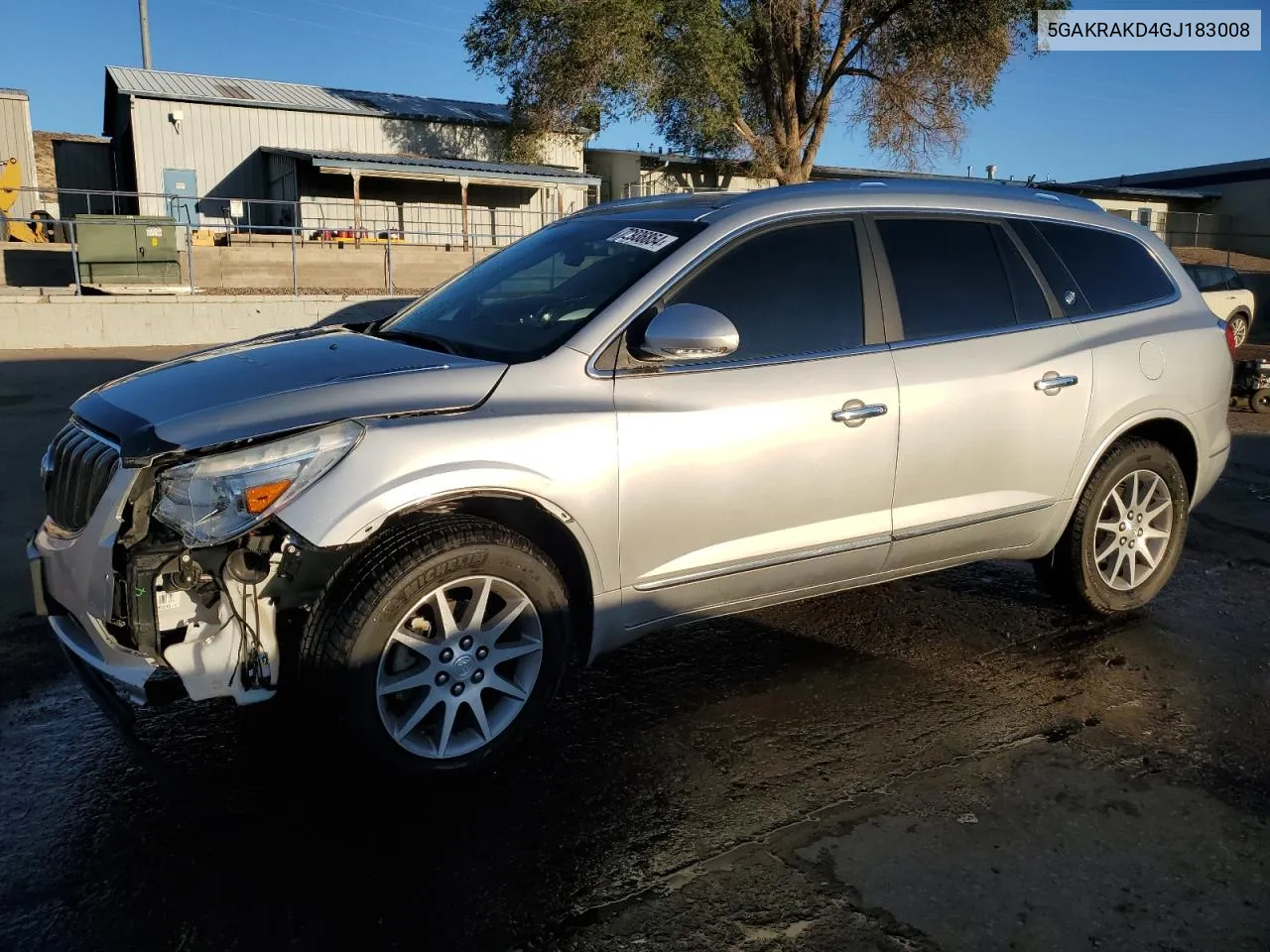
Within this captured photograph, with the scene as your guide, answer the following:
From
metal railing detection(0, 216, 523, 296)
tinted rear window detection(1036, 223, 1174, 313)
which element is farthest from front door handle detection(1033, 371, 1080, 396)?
metal railing detection(0, 216, 523, 296)

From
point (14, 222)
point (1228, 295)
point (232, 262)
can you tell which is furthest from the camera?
point (14, 222)

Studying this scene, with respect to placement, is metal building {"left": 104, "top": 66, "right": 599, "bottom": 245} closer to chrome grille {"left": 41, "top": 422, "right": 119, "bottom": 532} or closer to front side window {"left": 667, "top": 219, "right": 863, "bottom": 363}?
chrome grille {"left": 41, "top": 422, "right": 119, "bottom": 532}

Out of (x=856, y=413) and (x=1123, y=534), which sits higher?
(x=856, y=413)

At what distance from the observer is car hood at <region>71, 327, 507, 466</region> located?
285 centimetres

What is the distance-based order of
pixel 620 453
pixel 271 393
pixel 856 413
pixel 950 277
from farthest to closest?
1. pixel 950 277
2. pixel 856 413
3. pixel 620 453
4. pixel 271 393

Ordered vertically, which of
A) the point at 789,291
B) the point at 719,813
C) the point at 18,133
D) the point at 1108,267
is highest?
the point at 18,133

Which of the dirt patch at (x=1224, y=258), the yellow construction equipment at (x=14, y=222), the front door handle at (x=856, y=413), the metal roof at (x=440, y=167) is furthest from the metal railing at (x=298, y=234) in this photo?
the dirt patch at (x=1224, y=258)

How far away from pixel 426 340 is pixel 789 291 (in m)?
1.37

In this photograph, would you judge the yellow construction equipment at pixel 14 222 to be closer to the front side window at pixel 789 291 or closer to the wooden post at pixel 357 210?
the wooden post at pixel 357 210

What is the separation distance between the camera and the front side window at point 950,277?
3.97 meters

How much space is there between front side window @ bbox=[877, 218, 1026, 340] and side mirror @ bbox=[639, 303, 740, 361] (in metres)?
0.99

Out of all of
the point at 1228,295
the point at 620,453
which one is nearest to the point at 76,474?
the point at 620,453

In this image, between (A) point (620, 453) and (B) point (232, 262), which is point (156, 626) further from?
(B) point (232, 262)

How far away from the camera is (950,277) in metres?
4.09
